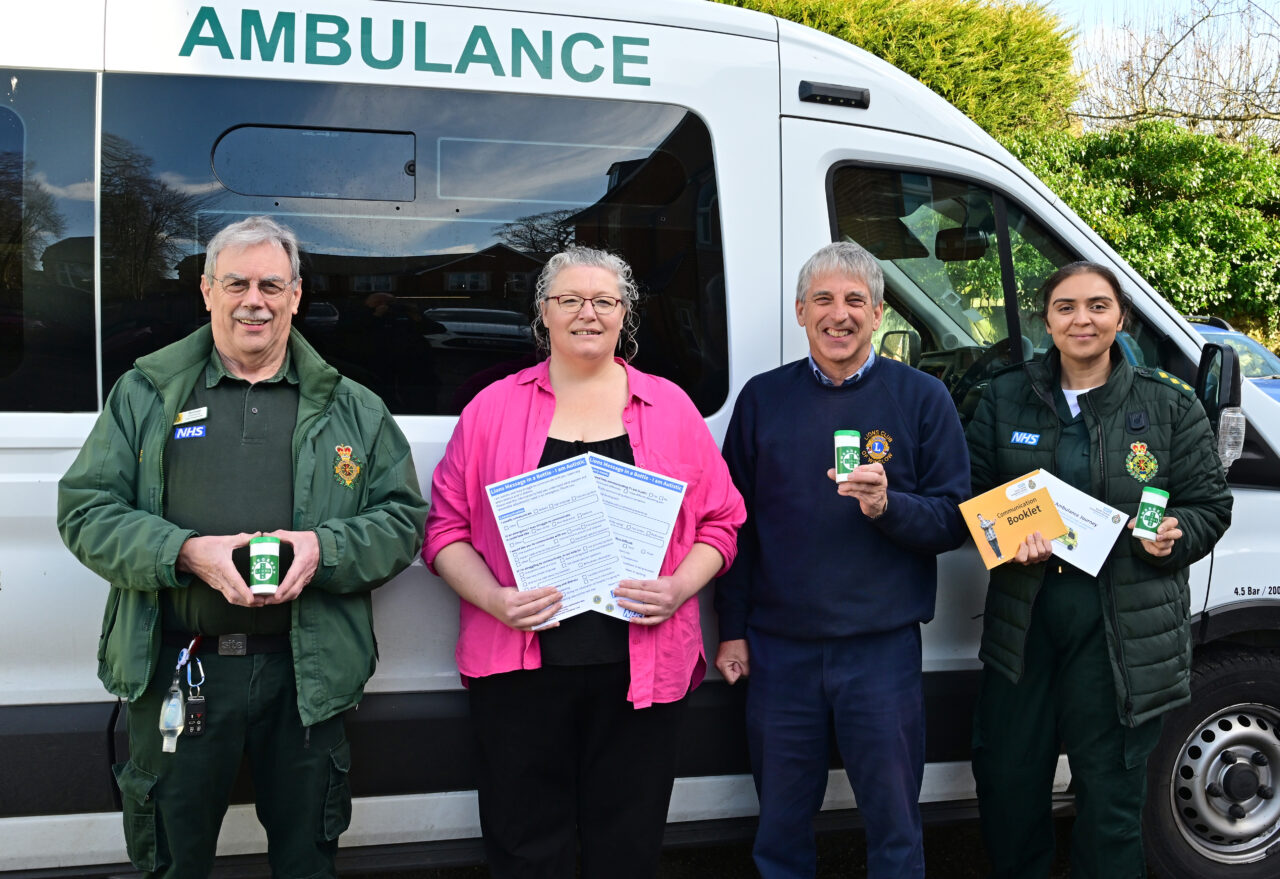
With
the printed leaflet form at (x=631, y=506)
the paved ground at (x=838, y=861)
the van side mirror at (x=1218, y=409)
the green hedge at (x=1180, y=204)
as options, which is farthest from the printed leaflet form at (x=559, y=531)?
the green hedge at (x=1180, y=204)

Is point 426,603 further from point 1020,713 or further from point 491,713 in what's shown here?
point 1020,713

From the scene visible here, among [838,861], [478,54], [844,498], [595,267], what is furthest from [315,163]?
[838,861]

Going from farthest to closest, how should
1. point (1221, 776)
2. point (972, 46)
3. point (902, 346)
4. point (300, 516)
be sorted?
point (972, 46) → point (1221, 776) → point (902, 346) → point (300, 516)

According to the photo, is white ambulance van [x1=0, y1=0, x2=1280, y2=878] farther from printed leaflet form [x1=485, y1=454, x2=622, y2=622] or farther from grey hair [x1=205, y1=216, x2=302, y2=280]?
printed leaflet form [x1=485, y1=454, x2=622, y2=622]

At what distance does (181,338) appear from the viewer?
2521 millimetres

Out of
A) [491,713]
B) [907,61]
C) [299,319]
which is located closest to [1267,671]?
[491,713]

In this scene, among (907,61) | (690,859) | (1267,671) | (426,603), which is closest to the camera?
(426,603)

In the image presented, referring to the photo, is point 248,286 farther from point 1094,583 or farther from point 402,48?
point 1094,583

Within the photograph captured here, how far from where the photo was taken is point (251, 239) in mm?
2305

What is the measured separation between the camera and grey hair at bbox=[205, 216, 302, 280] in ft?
7.57

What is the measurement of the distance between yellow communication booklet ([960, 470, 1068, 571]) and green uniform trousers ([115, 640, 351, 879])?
5.50 feet

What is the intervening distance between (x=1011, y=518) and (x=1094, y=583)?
0.32 meters

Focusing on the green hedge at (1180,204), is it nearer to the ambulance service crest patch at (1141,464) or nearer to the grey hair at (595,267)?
the ambulance service crest patch at (1141,464)

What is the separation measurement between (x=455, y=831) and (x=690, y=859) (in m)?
1.13
